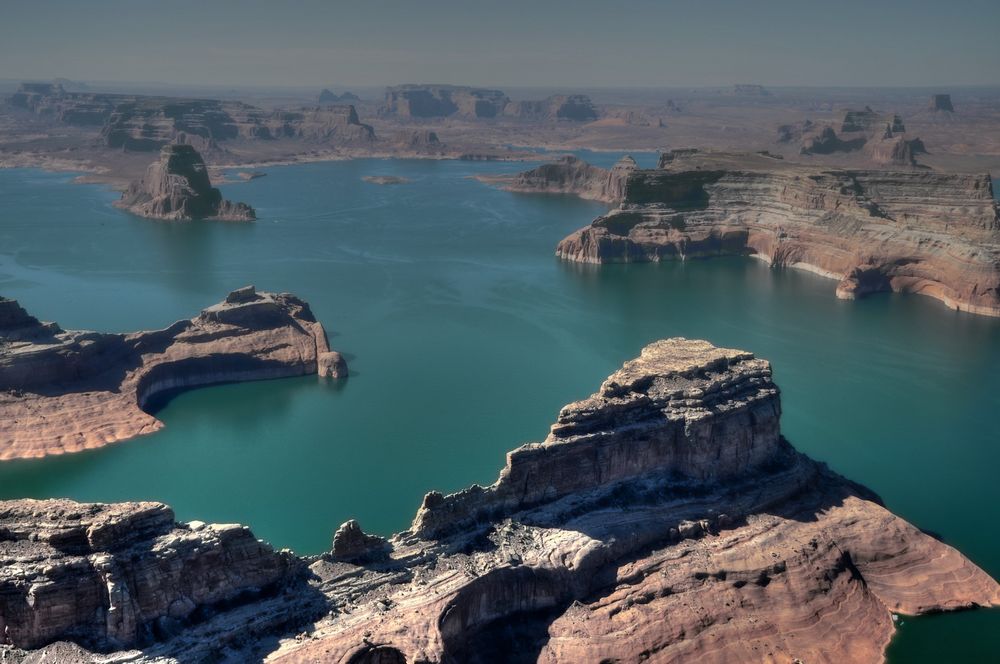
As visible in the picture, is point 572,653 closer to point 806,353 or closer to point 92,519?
point 92,519

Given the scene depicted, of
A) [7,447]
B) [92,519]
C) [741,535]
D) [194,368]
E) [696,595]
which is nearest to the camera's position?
[92,519]

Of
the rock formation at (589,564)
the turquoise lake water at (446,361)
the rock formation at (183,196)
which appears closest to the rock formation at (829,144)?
the turquoise lake water at (446,361)

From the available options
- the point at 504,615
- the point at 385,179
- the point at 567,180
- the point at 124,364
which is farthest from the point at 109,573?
the point at 385,179

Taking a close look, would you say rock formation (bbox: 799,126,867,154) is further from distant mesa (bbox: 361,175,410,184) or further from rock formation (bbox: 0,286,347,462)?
rock formation (bbox: 0,286,347,462)

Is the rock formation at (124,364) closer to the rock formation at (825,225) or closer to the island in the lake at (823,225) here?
the rock formation at (825,225)

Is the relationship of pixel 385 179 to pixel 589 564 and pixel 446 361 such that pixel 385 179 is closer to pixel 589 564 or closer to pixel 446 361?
pixel 446 361

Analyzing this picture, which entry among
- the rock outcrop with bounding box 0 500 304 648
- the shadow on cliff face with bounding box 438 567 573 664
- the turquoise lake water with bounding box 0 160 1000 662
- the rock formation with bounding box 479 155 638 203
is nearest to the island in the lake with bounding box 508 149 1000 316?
the turquoise lake water with bounding box 0 160 1000 662

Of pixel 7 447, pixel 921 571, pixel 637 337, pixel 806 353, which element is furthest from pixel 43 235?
pixel 921 571
